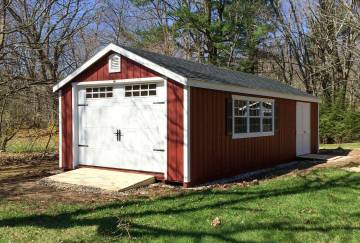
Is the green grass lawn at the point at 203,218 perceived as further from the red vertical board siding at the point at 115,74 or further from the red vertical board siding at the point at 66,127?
the red vertical board siding at the point at 66,127

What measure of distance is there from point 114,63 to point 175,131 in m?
2.44

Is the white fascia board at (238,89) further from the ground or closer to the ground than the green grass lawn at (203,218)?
further from the ground

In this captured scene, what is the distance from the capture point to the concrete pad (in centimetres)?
898

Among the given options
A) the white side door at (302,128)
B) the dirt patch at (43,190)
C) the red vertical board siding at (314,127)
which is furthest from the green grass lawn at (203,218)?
the red vertical board siding at (314,127)

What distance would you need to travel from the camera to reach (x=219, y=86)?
32.7ft

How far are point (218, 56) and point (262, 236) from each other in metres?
21.6

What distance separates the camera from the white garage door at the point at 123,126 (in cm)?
971

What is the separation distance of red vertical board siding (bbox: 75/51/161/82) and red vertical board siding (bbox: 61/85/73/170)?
602 millimetres

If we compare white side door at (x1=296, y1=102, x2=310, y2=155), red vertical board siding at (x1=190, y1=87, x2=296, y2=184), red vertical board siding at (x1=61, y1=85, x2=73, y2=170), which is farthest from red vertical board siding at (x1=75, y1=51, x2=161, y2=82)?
white side door at (x1=296, y1=102, x2=310, y2=155)

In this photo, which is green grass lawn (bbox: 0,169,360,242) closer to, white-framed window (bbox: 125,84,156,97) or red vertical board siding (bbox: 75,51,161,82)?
white-framed window (bbox: 125,84,156,97)

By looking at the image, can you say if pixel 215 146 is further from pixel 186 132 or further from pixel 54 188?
A: pixel 54 188

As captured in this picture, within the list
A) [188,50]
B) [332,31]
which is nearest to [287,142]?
[332,31]

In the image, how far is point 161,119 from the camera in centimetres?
960

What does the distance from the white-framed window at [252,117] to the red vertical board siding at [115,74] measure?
94.8 inches
